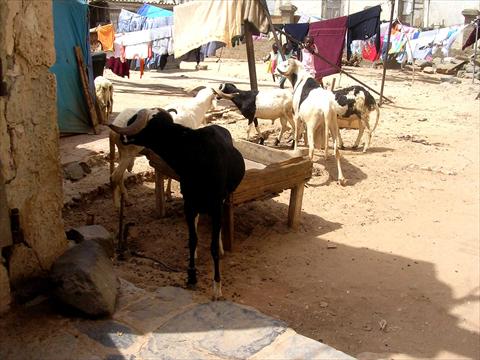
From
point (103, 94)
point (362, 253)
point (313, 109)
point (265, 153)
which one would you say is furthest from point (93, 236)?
point (103, 94)

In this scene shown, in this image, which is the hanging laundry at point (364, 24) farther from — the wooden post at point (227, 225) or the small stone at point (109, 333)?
the small stone at point (109, 333)

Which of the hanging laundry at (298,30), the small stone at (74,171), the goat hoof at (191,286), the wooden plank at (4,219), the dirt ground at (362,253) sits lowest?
the dirt ground at (362,253)

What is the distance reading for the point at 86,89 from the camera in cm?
998

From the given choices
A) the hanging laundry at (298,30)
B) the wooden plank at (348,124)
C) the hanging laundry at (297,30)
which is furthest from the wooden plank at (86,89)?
the hanging laundry at (298,30)

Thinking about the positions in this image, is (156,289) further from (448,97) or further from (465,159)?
(448,97)

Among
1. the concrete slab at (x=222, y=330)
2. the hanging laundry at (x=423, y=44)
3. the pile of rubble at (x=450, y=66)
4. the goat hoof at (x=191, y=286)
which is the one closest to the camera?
the concrete slab at (x=222, y=330)

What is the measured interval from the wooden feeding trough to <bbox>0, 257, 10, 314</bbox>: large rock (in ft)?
8.59

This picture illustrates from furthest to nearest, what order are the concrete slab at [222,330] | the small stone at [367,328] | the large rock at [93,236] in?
the small stone at [367,328] < the large rock at [93,236] < the concrete slab at [222,330]

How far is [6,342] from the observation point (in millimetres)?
2752

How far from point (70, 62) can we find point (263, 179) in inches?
231

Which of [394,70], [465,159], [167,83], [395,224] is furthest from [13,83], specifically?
[394,70]

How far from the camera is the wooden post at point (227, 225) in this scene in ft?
17.5

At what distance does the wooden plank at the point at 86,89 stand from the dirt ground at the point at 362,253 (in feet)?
10.0

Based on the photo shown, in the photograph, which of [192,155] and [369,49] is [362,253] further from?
[369,49]
